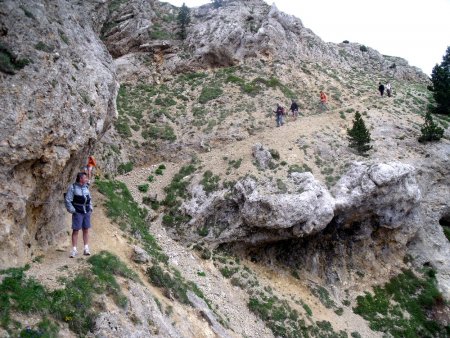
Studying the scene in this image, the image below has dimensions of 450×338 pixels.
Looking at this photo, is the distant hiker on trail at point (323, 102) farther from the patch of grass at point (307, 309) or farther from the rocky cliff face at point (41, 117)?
the rocky cliff face at point (41, 117)

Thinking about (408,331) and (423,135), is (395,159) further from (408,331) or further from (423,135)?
(408,331)

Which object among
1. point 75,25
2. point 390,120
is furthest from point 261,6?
point 75,25

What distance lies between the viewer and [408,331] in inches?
1222

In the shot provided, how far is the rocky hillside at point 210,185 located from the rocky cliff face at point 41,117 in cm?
8

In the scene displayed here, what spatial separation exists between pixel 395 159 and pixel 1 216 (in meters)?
33.9

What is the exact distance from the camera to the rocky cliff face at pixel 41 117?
1622cm

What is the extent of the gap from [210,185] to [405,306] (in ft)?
60.2

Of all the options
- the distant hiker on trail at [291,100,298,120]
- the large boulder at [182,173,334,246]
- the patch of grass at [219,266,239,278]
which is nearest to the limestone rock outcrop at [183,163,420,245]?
the large boulder at [182,173,334,246]

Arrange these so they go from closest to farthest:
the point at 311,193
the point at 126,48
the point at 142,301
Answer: the point at 142,301 < the point at 311,193 < the point at 126,48

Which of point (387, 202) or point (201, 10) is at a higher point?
point (201, 10)

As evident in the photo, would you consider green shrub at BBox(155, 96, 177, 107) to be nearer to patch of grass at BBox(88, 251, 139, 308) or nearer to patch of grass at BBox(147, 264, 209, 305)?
patch of grass at BBox(147, 264, 209, 305)

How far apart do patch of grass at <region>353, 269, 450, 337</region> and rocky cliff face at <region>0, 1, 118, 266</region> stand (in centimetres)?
2356

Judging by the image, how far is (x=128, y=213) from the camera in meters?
27.0

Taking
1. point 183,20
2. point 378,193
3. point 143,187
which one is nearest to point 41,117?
point 143,187
